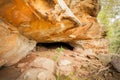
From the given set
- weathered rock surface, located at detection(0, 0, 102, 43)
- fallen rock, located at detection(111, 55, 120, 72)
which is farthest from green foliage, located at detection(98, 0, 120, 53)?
weathered rock surface, located at detection(0, 0, 102, 43)

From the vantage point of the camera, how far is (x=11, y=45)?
4.18 metres

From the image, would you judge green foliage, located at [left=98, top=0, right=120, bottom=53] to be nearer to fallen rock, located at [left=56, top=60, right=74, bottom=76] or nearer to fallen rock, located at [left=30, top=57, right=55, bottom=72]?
fallen rock, located at [left=56, top=60, right=74, bottom=76]

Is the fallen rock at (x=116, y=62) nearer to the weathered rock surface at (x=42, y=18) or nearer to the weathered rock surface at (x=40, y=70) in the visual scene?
the weathered rock surface at (x=42, y=18)

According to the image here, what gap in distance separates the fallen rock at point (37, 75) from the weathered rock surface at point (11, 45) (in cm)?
49

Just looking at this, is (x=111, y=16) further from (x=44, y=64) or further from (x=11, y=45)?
(x=11, y=45)

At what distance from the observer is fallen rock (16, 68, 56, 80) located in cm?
420

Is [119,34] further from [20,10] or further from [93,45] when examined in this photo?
[20,10]

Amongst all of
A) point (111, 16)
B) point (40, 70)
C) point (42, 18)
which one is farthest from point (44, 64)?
point (111, 16)

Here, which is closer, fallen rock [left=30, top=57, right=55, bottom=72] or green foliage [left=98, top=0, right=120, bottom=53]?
fallen rock [left=30, top=57, right=55, bottom=72]

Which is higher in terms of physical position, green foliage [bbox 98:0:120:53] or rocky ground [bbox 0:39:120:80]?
green foliage [bbox 98:0:120:53]

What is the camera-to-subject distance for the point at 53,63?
478 cm

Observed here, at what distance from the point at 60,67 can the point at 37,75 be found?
2.11 ft

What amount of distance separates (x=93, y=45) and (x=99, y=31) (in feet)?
1.96

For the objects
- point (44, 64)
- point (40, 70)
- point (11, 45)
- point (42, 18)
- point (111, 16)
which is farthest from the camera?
point (111, 16)
